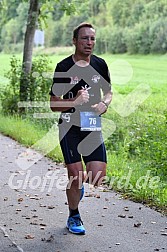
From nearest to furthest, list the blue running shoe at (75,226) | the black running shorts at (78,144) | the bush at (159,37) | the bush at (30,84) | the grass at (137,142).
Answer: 1. the black running shorts at (78,144)
2. the blue running shoe at (75,226)
3. the grass at (137,142)
4. the bush at (30,84)
5. the bush at (159,37)

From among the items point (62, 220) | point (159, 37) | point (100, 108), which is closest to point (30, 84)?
point (159, 37)

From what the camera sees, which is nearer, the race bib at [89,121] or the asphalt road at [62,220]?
the asphalt road at [62,220]

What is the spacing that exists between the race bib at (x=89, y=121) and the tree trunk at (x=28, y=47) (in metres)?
10.4

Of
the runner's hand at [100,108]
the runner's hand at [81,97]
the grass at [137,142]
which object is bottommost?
the grass at [137,142]

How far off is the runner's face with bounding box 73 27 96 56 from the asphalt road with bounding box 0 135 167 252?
179 centimetres

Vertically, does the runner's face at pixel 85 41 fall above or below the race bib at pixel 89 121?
above

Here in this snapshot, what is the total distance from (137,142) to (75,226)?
587 centimetres

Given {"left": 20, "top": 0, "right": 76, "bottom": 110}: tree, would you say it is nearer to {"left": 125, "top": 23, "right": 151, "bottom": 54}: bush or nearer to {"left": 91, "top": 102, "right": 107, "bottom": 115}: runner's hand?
{"left": 125, "top": 23, "right": 151, "bottom": 54}: bush

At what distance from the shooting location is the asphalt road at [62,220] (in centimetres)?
536

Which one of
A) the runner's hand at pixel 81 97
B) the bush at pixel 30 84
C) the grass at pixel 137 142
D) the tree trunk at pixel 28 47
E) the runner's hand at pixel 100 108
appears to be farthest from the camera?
the bush at pixel 30 84

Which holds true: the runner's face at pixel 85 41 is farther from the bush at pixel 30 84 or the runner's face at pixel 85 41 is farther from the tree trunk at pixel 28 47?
the tree trunk at pixel 28 47

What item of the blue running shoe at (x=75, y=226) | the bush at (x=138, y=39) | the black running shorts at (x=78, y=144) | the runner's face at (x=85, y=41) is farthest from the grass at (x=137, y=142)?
the runner's face at (x=85, y=41)

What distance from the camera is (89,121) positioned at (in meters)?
5.50

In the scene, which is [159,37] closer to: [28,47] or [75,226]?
[28,47]
